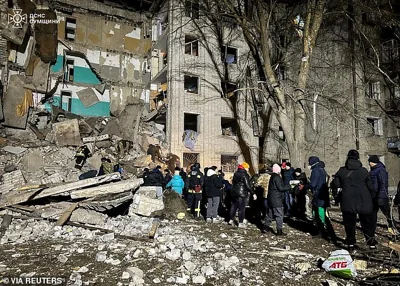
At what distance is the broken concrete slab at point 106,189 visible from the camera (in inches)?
323

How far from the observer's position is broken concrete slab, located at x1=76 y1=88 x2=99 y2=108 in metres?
21.8

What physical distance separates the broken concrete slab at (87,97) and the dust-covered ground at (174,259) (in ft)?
55.5

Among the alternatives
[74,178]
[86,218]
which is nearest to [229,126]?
[74,178]

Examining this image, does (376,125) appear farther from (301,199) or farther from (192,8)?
(301,199)

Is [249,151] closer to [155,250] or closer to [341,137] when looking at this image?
[341,137]

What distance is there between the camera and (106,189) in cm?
855

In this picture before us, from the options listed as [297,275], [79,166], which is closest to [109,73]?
[79,166]

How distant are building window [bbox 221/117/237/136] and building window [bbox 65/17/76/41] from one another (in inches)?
529

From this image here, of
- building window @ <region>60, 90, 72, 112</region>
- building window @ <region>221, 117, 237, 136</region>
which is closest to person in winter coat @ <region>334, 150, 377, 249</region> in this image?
building window @ <region>221, 117, 237, 136</region>

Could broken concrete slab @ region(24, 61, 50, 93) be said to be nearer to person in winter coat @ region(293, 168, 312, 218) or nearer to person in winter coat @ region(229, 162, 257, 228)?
person in winter coat @ region(229, 162, 257, 228)

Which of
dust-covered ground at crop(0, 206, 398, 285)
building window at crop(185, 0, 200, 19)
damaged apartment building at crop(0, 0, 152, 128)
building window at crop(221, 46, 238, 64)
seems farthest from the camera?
building window at crop(221, 46, 238, 64)

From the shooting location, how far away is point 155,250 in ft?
17.3

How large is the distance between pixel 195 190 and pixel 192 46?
12.8m

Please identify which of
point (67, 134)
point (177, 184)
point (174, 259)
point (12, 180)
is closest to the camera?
point (174, 259)
